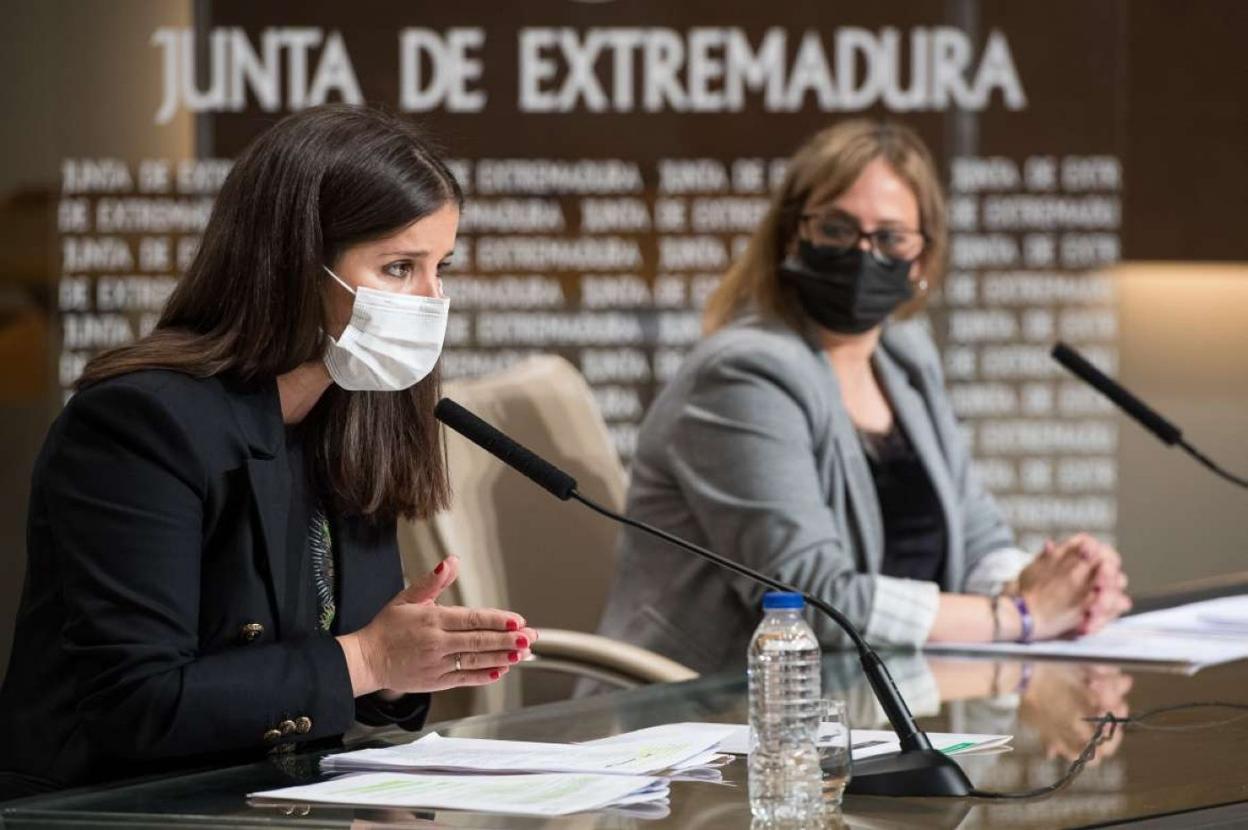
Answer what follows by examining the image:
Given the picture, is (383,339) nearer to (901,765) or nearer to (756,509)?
(901,765)

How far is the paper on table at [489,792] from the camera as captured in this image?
1300 mm

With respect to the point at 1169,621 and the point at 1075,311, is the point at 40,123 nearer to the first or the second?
the point at 1075,311

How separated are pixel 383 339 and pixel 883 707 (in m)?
0.62

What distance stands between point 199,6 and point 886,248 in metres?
2.01

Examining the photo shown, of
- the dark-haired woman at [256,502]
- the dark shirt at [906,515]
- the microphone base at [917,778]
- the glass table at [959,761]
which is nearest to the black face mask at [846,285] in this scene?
the dark shirt at [906,515]

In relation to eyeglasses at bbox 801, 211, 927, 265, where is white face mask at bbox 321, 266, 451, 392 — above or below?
below

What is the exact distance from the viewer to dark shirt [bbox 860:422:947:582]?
2.74 meters

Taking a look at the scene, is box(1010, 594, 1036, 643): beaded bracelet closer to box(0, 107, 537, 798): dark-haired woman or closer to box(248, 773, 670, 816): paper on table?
box(0, 107, 537, 798): dark-haired woman

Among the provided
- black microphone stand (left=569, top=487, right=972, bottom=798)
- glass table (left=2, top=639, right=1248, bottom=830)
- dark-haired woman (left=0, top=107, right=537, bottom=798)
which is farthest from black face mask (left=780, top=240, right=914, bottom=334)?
black microphone stand (left=569, top=487, right=972, bottom=798)

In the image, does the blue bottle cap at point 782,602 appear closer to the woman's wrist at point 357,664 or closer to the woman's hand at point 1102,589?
the woman's wrist at point 357,664

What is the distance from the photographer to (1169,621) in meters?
2.53

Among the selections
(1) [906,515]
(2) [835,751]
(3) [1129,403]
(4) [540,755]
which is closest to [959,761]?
(2) [835,751]

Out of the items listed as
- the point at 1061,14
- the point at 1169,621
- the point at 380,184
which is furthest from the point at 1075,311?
the point at 380,184

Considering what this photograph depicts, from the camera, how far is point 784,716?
138 cm
